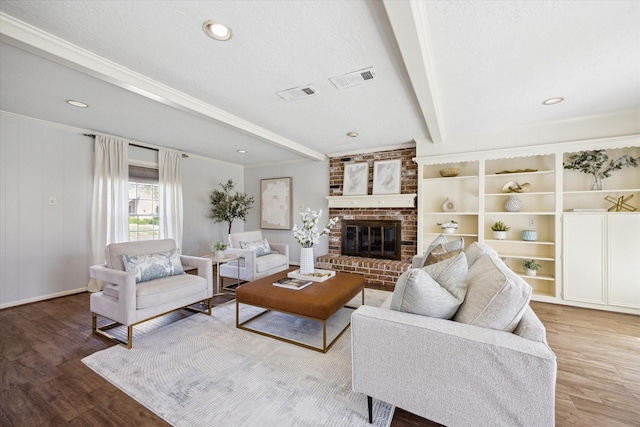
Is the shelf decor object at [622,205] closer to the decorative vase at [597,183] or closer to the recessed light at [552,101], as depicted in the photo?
the decorative vase at [597,183]

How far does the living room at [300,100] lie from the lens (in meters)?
1.68

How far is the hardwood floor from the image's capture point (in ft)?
5.07

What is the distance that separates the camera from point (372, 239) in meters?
4.91

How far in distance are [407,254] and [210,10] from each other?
416 centimetres

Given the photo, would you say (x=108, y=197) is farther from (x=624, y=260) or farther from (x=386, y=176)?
(x=624, y=260)

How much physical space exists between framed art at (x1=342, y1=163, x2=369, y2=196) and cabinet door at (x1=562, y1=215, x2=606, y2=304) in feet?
9.48

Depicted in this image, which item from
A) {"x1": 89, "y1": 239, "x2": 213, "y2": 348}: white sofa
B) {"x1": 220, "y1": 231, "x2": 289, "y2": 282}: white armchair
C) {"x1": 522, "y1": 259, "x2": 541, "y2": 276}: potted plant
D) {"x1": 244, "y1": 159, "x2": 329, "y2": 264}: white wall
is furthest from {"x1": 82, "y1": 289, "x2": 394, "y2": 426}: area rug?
{"x1": 244, "y1": 159, "x2": 329, "y2": 264}: white wall

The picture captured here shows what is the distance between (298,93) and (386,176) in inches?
101

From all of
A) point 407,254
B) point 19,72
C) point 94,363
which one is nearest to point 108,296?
point 94,363

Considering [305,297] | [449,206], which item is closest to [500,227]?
[449,206]

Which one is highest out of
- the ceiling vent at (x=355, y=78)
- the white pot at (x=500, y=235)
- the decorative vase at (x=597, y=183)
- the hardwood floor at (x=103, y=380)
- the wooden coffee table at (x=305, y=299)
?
the ceiling vent at (x=355, y=78)

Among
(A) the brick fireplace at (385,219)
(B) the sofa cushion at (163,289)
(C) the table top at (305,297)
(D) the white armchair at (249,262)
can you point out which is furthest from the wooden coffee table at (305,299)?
(A) the brick fireplace at (385,219)

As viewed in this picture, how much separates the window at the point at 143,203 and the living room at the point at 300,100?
0.80ft

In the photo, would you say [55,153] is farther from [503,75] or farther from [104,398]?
[503,75]
